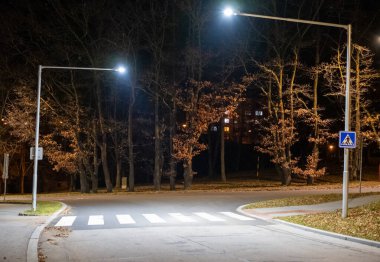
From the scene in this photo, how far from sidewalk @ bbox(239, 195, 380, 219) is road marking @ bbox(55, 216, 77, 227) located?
24.0ft

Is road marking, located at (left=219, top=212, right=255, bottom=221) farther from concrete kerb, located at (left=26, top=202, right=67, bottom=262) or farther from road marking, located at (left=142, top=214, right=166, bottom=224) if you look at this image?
concrete kerb, located at (left=26, top=202, right=67, bottom=262)

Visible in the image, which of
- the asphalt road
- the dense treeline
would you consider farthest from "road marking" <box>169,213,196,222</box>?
the dense treeline

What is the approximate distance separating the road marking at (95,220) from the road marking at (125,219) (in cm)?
70

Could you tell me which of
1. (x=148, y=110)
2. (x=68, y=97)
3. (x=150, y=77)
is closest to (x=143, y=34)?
(x=150, y=77)

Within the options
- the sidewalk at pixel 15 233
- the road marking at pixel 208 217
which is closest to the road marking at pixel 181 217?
the road marking at pixel 208 217

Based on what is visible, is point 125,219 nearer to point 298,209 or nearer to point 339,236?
point 298,209

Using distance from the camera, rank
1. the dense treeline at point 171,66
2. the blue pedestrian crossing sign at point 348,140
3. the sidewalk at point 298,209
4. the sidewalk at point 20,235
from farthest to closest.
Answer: the dense treeline at point 171,66 → the sidewalk at point 298,209 → the blue pedestrian crossing sign at point 348,140 → the sidewalk at point 20,235

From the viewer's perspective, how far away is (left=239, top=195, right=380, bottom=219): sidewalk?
835 inches

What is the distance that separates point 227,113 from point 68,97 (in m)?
13.7

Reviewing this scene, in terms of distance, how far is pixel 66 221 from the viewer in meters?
19.8

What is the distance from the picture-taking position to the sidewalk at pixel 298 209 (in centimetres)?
2122

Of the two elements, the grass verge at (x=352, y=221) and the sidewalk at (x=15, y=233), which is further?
the grass verge at (x=352, y=221)

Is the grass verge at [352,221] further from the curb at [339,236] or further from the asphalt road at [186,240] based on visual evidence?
the asphalt road at [186,240]

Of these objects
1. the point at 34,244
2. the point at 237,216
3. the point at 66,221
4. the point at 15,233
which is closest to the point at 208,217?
the point at 237,216
